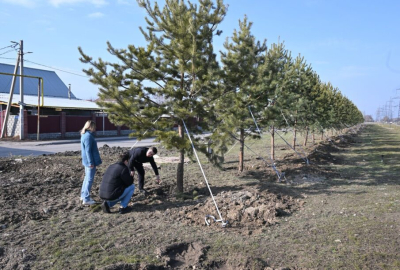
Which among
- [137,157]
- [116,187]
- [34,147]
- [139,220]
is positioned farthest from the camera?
[34,147]

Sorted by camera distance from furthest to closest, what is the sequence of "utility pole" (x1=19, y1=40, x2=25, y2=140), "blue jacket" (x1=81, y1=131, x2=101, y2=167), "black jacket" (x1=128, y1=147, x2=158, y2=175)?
"utility pole" (x1=19, y1=40, x2=25, y2=140) → "black jacket" (x1=128, y1=147, x2=158, y2=175) → "blue jacket" (x1=81, y1=131, x2=101, y2=167)

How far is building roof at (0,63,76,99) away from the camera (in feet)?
122

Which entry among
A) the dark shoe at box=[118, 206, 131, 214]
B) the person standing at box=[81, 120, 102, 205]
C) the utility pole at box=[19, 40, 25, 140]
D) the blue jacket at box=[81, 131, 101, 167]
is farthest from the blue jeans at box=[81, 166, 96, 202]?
the utility pole at box=[19, 40, 25, 140]

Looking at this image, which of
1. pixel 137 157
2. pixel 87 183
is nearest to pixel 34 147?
pixel 137 157

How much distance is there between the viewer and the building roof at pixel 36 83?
1463 inches

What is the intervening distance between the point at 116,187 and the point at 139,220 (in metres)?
0.73

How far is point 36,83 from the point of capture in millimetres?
39562

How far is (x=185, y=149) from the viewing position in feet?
22.5

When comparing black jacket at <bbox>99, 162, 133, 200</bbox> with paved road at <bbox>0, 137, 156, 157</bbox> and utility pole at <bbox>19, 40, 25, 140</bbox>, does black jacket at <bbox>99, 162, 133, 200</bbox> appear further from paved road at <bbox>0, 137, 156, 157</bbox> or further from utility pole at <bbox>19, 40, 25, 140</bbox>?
utility pole at <bbox>19, 40, 25, 140</bbox>

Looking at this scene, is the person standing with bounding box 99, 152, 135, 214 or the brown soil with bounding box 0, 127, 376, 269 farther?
the person standing with bounding box 99, 152, 135, 214

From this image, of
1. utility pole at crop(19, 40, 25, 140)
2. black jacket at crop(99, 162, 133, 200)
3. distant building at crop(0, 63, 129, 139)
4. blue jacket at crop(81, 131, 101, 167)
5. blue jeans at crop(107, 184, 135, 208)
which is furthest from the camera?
distant building at crop(0, 63, 129, 139)

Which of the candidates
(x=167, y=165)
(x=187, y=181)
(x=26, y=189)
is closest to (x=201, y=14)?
(x=187, y=181)

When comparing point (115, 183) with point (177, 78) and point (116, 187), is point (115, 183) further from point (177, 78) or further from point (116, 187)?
point (177, 78)

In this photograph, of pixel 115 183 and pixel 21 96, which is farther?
pixel 21 96
